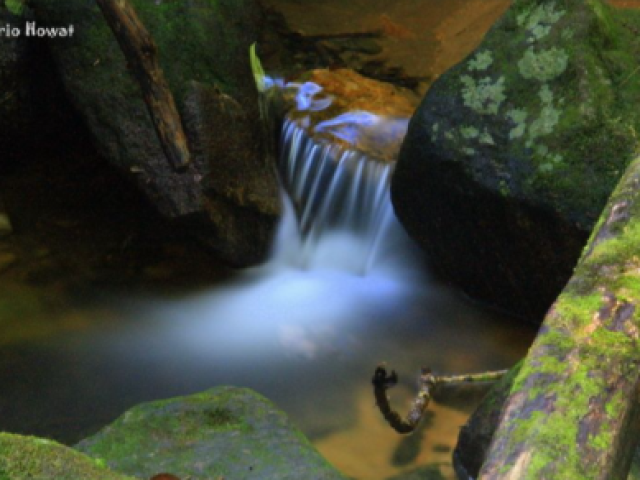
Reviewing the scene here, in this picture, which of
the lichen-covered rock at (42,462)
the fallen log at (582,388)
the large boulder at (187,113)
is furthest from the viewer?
the large boulder at (187,113)

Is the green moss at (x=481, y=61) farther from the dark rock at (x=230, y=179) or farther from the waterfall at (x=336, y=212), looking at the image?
the dark rock at (x=230, y=179)

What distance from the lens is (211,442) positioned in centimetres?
281

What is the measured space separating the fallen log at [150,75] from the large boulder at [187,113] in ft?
0.51

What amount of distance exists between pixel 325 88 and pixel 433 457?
342 centimetres

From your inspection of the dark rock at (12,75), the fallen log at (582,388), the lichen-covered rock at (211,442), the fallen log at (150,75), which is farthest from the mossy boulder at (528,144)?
the dark rock at (12,75)

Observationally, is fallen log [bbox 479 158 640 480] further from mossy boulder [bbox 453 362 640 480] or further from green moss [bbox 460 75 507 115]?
green moss [bbox 460 75 507 115]

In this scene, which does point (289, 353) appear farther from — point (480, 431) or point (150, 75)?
point (150, 75)

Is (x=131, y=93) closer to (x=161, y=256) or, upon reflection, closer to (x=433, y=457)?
(x=161, y=256)

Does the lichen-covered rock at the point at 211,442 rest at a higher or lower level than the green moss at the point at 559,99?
lower

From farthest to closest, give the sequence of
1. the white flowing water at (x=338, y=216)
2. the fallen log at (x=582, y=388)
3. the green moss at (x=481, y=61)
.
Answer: the white flowing water at (x=338, y=216)
the green moss at (x=481, y=61)
the fallen log at (x=582, y=388)

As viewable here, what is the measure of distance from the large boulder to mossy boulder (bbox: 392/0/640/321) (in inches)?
46.9

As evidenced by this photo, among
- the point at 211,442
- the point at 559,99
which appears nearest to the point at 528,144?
the point at 559,99

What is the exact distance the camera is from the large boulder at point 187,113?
4922 mm

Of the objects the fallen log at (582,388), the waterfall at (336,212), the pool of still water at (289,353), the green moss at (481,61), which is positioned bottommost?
the pool of still water at (289,353)
